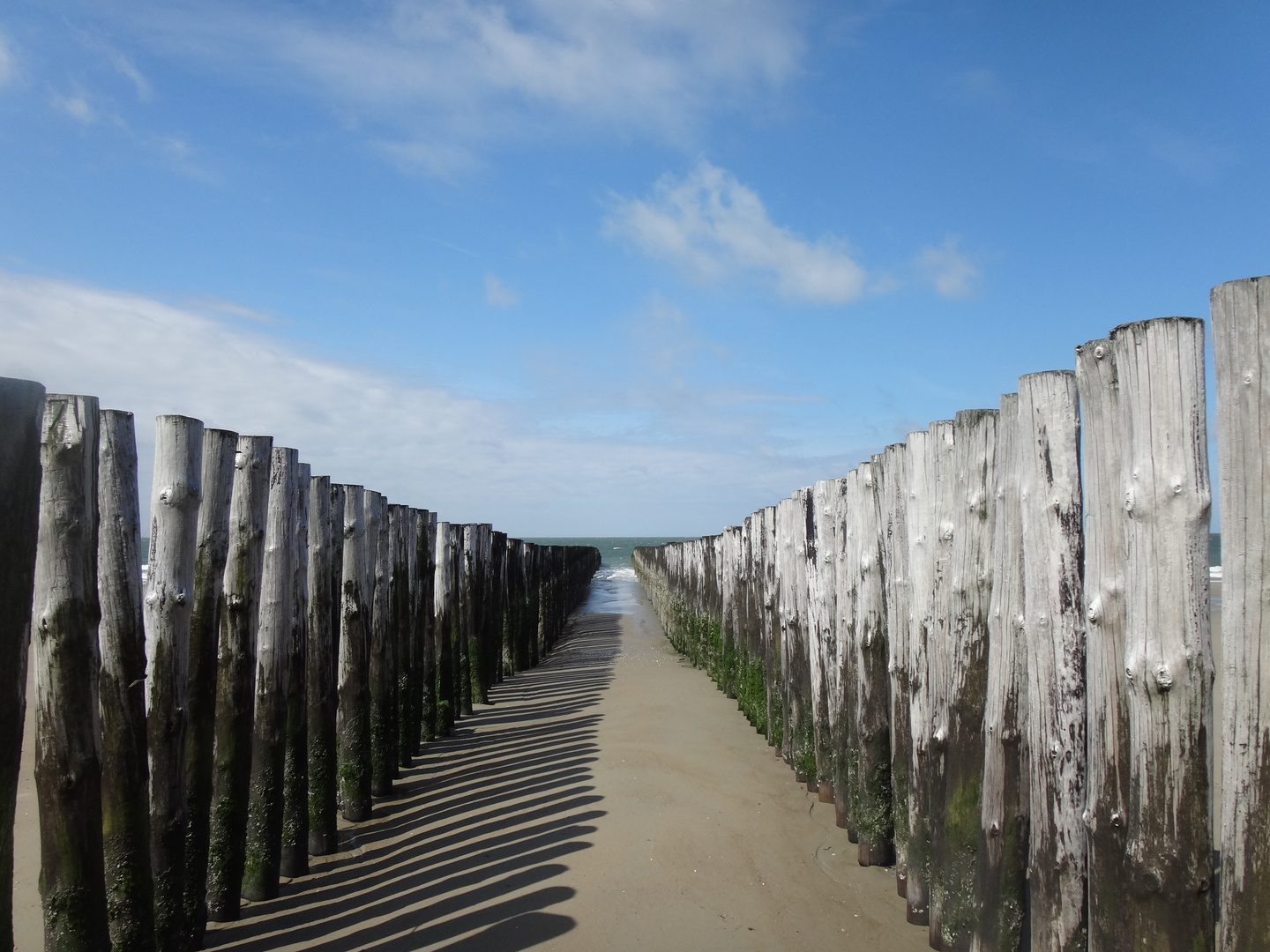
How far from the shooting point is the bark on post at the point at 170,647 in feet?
11.2

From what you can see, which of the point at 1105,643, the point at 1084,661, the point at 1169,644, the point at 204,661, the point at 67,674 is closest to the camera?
the point at 1169,644

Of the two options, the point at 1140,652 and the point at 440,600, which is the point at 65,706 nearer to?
the point at 1140,652

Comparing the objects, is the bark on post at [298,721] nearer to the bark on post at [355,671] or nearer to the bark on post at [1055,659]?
the bark on post at [355,671]

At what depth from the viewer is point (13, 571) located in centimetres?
237

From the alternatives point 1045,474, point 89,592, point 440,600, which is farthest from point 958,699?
point 440,600

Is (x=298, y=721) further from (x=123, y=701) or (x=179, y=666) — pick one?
(x=123, y=701)

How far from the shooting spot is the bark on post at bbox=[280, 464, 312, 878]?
14.8ft

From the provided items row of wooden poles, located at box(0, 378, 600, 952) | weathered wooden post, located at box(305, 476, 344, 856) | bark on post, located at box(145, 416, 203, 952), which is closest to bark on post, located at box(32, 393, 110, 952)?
row of wooden poles, located at box(0, 378, 600, 952)

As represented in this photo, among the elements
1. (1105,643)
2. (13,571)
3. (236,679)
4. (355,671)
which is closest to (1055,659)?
(1105,643)

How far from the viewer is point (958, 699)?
3.45 meters

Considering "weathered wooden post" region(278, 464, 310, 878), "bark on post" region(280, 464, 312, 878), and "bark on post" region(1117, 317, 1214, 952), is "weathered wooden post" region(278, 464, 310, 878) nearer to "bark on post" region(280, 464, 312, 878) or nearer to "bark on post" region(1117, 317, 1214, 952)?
"bark on post" region(280, 464, 312, 878)

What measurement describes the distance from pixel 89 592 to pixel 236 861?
5.54 ft

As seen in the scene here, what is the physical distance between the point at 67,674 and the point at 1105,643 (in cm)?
326

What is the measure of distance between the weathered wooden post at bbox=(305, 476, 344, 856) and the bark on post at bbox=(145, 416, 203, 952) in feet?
4.33
